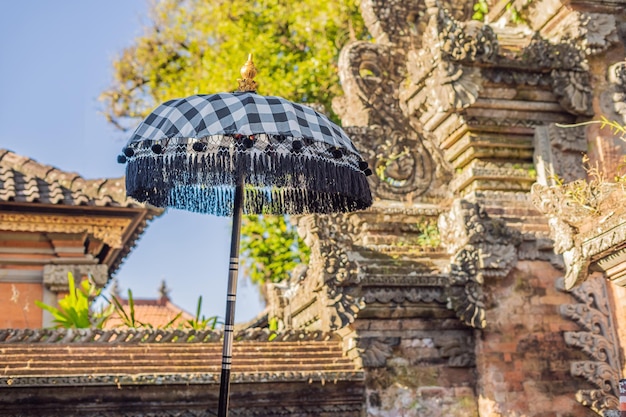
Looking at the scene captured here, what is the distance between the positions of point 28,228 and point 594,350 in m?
8.22

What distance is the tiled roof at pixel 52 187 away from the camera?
1279cm

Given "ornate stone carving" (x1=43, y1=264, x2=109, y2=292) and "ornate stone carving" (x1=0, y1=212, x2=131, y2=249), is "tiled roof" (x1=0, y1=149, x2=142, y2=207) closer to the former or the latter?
"ornate stone carving" (x1=0, y1=212, x2=131, y2=249)

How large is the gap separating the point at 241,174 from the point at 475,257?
3.82m

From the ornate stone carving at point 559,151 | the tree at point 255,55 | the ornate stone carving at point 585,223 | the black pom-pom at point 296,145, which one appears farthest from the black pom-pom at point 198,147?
the tree at point 255,55

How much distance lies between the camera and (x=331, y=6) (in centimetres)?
1964

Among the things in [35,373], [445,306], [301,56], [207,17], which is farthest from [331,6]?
[35,373]

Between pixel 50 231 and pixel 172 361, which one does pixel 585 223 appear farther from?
pixel 50 231

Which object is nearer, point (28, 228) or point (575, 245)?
point (575, 245)

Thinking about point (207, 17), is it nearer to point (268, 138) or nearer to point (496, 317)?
point (496, 317)

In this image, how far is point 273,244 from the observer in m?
19.0

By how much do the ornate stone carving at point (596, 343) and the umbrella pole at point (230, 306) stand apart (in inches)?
176

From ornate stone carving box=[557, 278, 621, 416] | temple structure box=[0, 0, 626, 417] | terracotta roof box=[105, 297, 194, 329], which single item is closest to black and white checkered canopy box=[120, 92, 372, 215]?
temple structure box=[0, 0, 626, 417]

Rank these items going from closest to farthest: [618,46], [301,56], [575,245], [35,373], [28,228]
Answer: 1. [575,245]
2. [35,373]
3. [618,46]
4. [28,228]
5. [301,56]

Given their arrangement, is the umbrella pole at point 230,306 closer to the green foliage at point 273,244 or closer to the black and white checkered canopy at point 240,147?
the black and white checkered canopy at point 240,147
